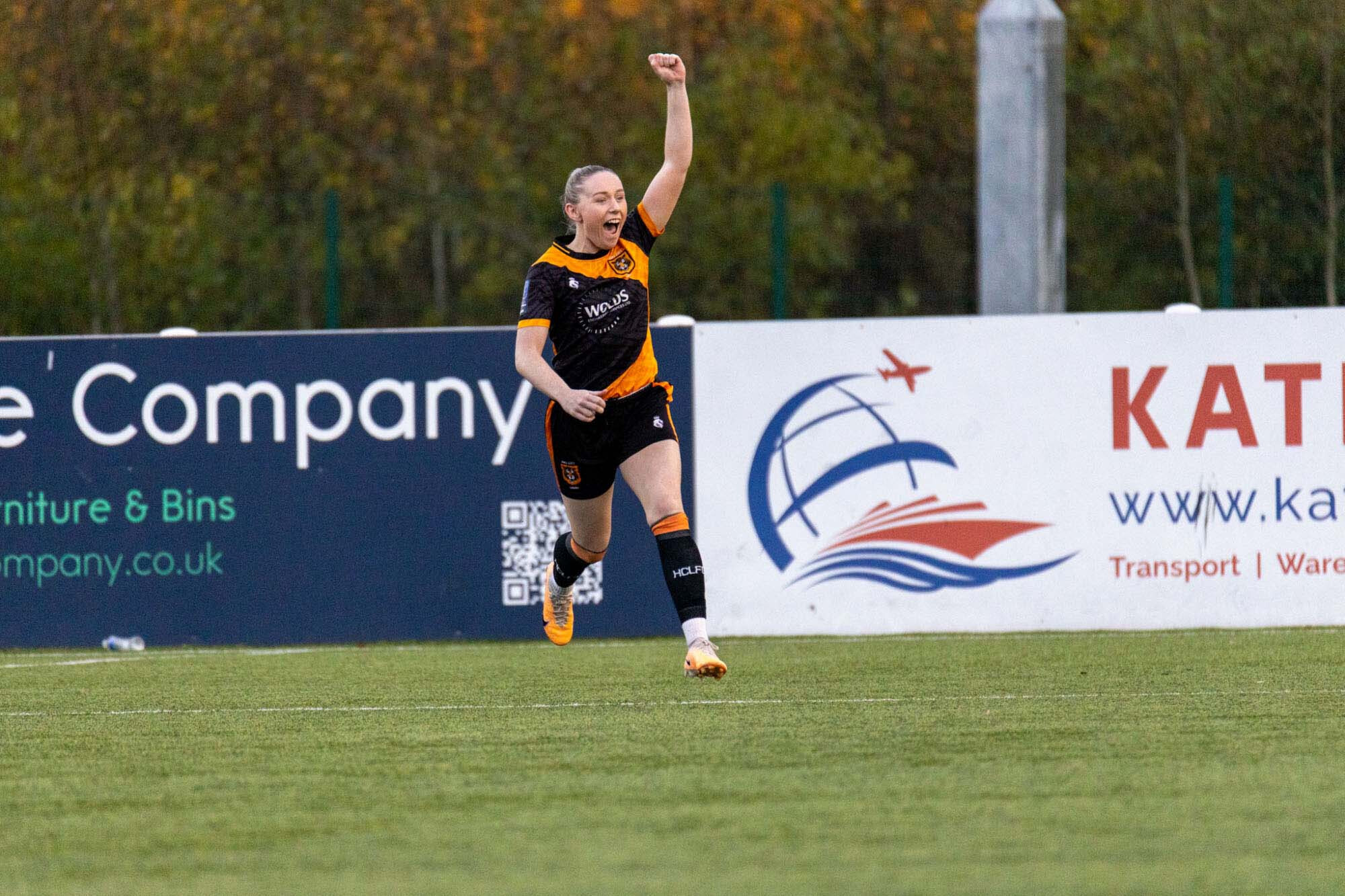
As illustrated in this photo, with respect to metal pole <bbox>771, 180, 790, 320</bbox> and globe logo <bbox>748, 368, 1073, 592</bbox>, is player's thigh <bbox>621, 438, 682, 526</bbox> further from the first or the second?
metal pole <bbox>771, 180, 790, 320</bbox>

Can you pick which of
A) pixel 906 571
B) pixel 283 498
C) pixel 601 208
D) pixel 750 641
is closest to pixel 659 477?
pixel 601 208

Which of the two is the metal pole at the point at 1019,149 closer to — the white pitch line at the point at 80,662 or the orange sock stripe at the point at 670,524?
the white pitch line at the point at 80,662

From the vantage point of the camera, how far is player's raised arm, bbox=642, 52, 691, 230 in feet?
22.8

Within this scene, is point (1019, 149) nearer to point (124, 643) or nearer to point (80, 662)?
point (124, 643)

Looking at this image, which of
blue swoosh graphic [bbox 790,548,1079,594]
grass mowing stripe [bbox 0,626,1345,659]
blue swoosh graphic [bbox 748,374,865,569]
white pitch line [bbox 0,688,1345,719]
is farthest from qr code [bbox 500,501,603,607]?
white pitch line [bbox 0,688,1345,719]

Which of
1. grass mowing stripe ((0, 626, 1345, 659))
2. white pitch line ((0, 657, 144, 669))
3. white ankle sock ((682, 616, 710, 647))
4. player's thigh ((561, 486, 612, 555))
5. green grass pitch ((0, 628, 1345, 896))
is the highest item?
player's thigh ((561, 486, 612, 555))

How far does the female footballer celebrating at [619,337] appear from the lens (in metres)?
6.80

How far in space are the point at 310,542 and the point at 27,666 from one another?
1745 mm

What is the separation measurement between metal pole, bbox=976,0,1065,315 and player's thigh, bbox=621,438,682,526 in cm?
617

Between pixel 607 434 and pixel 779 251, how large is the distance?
20.7 feet

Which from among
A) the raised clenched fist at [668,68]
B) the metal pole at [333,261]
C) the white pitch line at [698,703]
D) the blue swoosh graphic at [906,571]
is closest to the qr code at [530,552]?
the blue swoosh graphic at [906,571]

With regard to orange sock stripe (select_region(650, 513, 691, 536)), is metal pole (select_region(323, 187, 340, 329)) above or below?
above

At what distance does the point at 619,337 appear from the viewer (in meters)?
6.88

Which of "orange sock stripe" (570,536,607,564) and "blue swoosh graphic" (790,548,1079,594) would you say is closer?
"orange sock stripe" (570,536,607,564)
